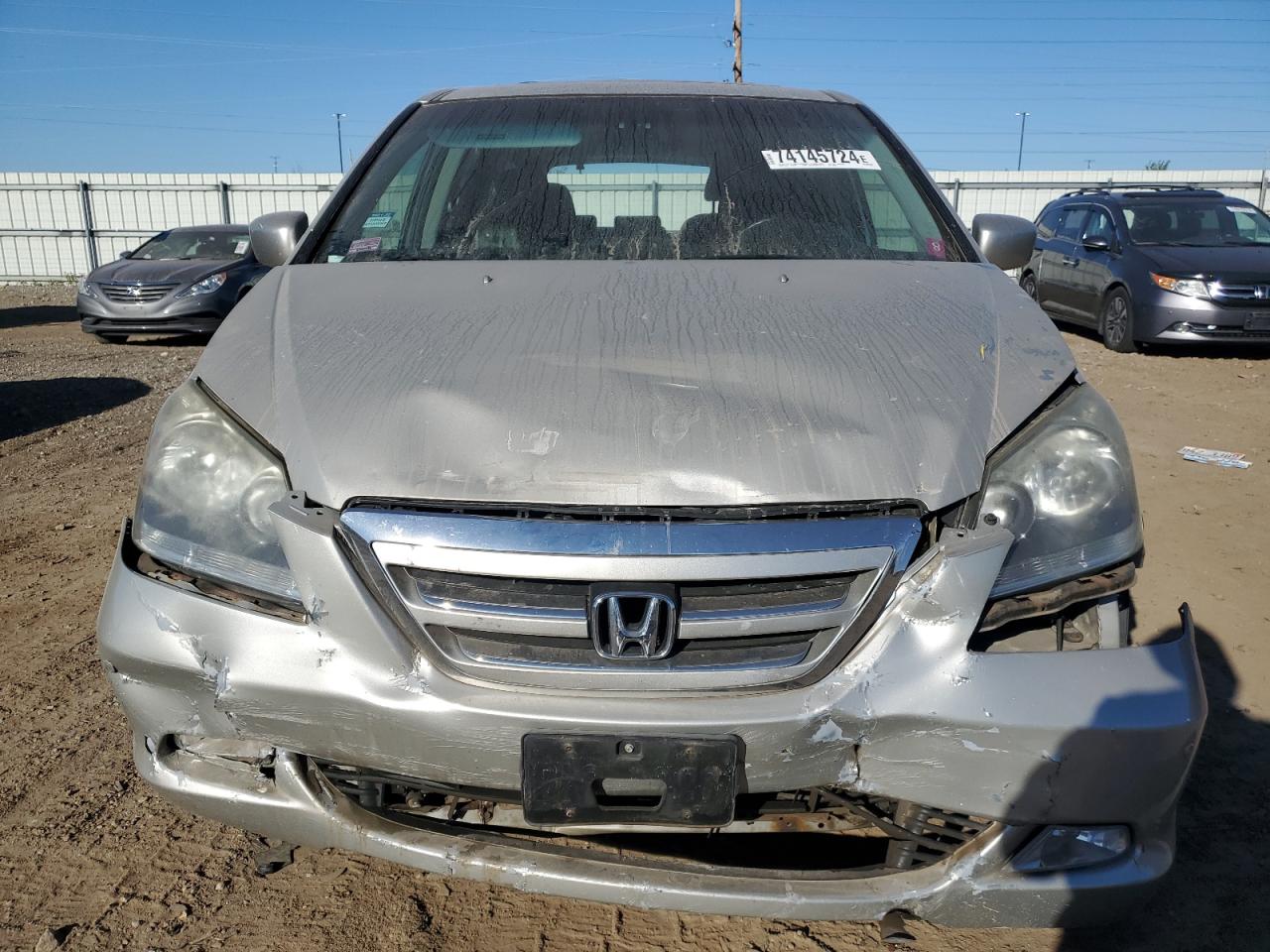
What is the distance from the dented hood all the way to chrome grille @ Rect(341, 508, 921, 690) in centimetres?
6

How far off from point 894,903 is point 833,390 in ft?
2.81

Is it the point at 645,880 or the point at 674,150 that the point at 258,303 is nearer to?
the point at 674,150

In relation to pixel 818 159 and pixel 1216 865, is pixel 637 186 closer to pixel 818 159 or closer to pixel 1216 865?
pixel 818 159

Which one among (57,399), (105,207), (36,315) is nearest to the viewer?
(57,399)

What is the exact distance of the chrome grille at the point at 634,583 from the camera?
155 cm

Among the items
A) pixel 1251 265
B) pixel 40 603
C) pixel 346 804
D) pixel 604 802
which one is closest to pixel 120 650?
pixel 346 804

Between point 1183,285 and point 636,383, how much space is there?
31.4 ft

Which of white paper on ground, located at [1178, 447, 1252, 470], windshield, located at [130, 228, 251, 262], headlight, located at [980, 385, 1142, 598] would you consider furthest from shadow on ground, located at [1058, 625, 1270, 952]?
windshield, located at [130, 228, 251, 262]

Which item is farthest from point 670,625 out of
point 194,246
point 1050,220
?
point 194,246

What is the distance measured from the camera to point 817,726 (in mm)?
1533

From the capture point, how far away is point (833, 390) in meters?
1.80

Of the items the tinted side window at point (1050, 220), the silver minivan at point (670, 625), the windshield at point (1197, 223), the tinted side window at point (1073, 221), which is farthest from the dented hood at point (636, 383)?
the tinted side window at point (1050, 220)

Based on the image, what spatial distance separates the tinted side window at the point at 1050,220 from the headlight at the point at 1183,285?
250 centimetres

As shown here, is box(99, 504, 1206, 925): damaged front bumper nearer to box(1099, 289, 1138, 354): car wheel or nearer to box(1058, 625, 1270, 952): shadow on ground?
box(1058, 625, 1270, 952): shadow on ground
